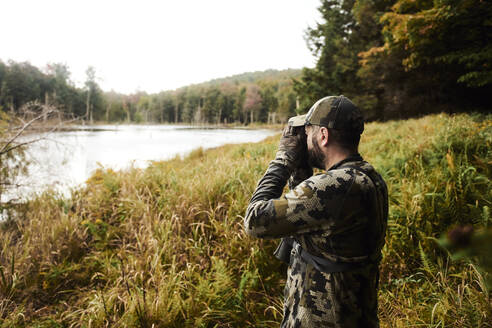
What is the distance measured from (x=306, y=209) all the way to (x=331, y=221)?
0.14 metres

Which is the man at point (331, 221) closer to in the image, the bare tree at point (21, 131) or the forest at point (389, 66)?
the forest at point (389, 66)

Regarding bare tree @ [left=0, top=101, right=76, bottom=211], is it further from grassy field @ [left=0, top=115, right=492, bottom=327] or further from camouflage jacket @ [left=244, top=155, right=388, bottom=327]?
camouflage jacket @ [left=244, top=155, right=388, bottom=327]

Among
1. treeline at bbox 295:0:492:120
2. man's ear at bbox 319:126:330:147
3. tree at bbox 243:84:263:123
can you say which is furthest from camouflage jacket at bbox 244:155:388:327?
tree at bbox 243:84:263:123

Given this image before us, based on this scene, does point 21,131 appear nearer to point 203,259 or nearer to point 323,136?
point 203,259

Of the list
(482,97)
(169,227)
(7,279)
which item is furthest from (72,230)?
(482,97)

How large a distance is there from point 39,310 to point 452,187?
5.11 meters

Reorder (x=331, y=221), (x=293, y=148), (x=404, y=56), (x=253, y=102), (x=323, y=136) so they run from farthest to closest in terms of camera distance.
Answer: (x=253, y=102), (x=404, y=56), (x=293, y=148), (x=323, y=136), (x=331, y=221)

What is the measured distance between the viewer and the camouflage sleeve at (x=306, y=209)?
1296 millimetres

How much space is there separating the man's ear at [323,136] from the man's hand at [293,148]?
6.5 inches

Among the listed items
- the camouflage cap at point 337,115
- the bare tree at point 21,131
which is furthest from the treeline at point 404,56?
the bare tree at point 21,131

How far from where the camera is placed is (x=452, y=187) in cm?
321

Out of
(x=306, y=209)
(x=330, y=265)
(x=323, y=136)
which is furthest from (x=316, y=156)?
(x=330, y=265)

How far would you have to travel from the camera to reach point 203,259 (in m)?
3.15

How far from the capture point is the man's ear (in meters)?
1.45
